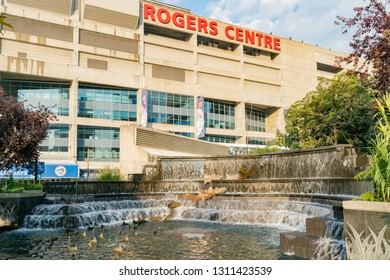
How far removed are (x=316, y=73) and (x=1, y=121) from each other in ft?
226

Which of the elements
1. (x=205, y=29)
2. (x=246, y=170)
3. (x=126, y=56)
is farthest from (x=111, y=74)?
(x=246, y=170)

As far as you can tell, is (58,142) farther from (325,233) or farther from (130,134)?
(325,233)

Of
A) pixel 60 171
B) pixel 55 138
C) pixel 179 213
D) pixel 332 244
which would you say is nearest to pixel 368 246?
pixel 332 244

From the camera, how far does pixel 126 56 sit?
52344 mm

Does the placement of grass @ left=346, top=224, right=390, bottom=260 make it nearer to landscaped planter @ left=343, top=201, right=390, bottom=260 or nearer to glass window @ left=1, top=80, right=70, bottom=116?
landscaped planter @ left=343, top=201, right=390, bottom=260

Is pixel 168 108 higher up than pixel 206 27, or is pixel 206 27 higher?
pixel 206 27

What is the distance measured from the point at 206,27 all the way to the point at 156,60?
12.9 m

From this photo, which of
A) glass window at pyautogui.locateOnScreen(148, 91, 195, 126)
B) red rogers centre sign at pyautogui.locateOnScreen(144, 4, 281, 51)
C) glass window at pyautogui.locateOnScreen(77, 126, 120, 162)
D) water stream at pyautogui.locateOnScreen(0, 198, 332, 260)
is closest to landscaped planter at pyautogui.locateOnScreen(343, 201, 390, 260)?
water stream at pyautogui.locateOnScreen(0, 198, 332, 260)

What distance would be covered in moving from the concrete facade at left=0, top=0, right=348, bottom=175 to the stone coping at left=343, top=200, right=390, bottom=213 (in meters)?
45.0

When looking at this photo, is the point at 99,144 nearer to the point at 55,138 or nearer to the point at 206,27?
the point at 55,138

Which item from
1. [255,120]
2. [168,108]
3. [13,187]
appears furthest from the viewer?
[255,120]

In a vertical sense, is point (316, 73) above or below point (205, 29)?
below

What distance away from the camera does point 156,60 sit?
54906mm

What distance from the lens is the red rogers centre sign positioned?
56062mm
